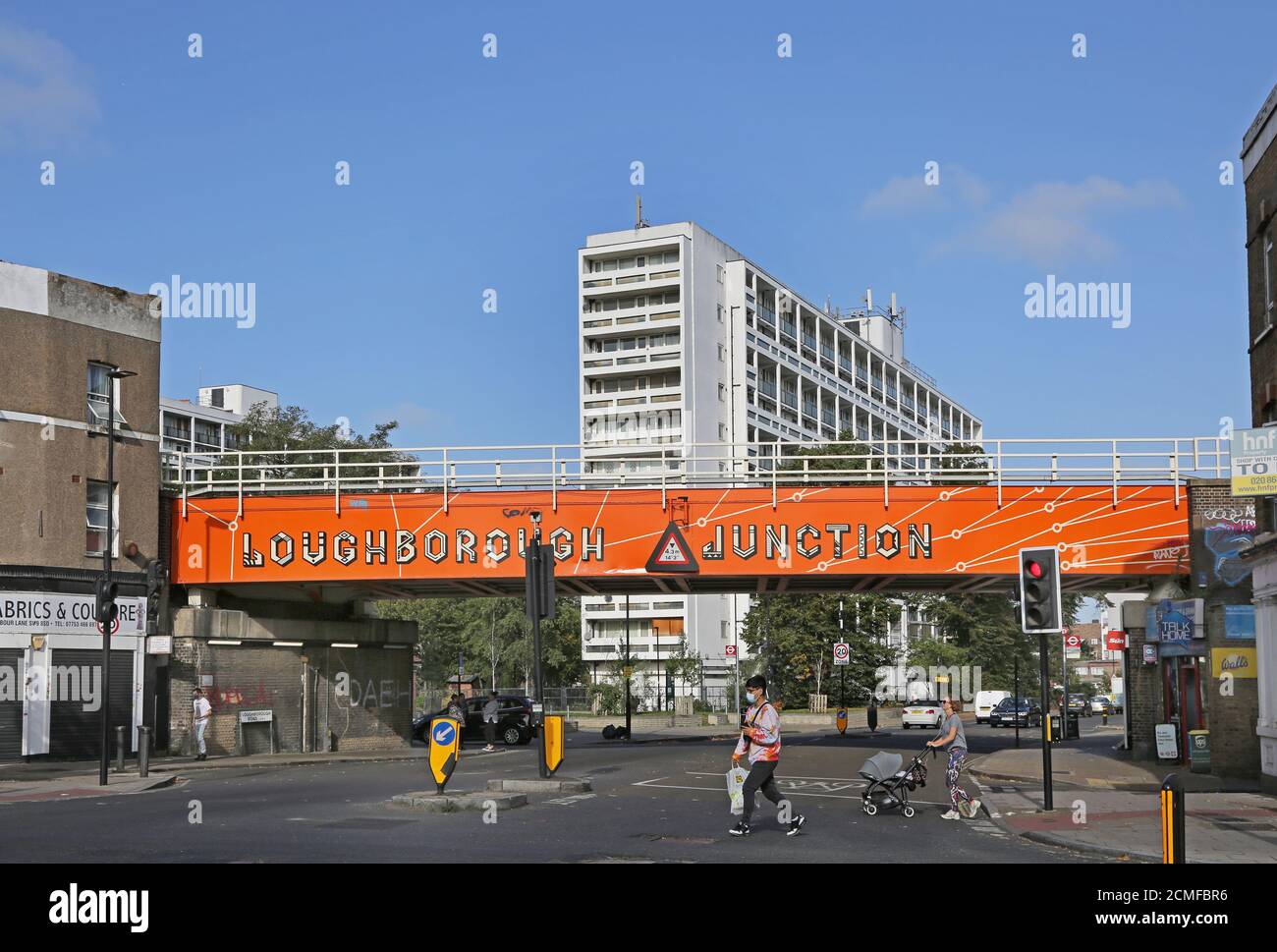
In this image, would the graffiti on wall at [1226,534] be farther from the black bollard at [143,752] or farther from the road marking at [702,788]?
the black bollard at [143,752]

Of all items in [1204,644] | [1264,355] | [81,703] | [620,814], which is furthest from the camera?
[81,703]

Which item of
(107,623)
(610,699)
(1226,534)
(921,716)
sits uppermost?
(1226,534)

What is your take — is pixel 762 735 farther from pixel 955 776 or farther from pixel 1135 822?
pixel 1135 822

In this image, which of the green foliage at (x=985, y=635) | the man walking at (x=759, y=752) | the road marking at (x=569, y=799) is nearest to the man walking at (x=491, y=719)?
the road marking at (x=569, y=799)

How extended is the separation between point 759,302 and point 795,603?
3954 cm

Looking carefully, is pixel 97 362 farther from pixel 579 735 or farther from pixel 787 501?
pixel 579 735

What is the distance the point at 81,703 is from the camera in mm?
31547

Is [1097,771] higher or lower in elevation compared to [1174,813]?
lower

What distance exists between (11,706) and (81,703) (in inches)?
66.8

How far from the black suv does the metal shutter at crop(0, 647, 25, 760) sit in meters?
15.4

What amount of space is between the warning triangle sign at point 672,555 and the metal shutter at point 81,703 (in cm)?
1204

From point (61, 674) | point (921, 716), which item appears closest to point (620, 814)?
point (61, 674)

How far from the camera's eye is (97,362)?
32.8m

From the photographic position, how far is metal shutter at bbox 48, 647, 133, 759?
30.9 metres
